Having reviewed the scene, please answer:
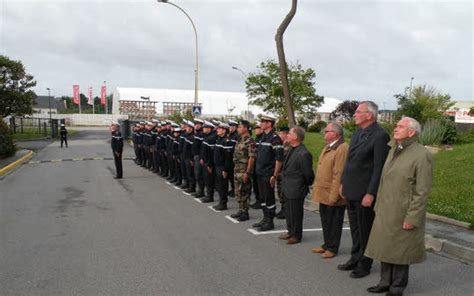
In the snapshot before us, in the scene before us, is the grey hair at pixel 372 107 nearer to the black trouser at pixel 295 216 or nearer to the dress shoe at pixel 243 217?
the black trouser at pixel 295 216

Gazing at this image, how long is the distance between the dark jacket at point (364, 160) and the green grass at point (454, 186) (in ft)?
9.81

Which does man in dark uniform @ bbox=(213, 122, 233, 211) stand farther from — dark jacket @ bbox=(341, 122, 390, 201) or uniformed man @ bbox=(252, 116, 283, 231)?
dark jacket @ bbox=(341, 122, 390, 201)

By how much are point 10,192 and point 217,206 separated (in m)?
5.87

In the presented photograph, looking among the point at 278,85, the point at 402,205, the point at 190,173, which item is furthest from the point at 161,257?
the point at 278,85

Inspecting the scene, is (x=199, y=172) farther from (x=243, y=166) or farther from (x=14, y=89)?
(x=14, y=89)

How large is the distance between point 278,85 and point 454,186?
2911 centimetres

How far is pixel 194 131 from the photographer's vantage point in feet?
38.6

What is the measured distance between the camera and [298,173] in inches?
255

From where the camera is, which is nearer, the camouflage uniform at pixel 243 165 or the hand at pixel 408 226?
the hand at pixel 408 226

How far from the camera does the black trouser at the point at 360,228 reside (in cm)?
510

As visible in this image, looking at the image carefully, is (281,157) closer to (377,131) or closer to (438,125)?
(377,131)

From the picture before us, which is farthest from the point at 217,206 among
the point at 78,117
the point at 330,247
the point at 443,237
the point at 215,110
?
the point at 78,117

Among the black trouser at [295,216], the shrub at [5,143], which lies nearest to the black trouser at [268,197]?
the black trouser at [295,216]

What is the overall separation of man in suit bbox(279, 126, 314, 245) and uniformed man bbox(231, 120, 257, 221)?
5.05ft
